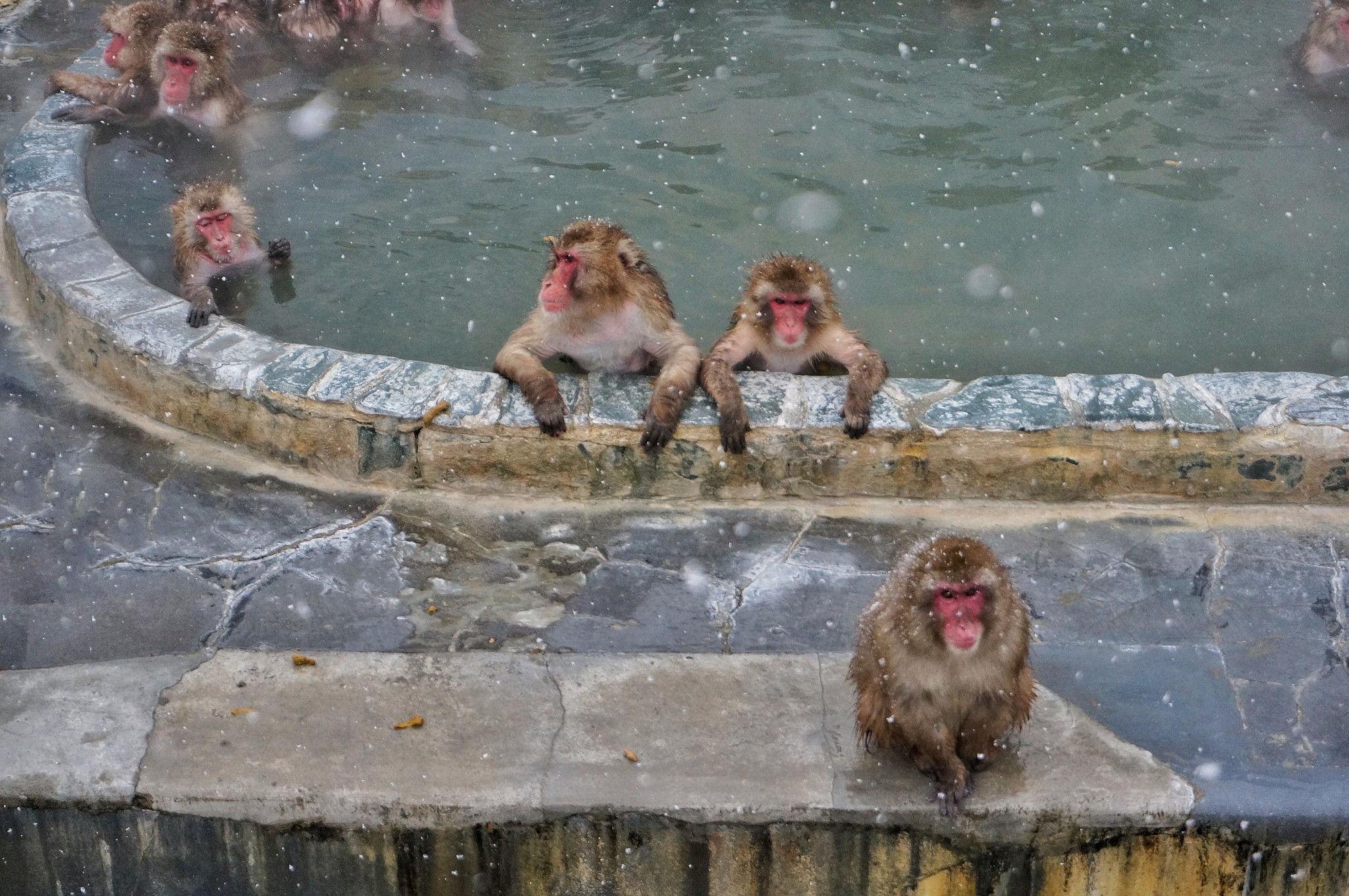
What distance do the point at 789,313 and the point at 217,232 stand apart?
3.19 m

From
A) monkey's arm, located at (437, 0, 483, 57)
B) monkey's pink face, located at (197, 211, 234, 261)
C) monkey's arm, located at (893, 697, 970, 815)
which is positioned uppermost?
monkey's arm, located at (437, 0, 483, 57)

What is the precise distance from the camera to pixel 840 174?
8328 millimetres

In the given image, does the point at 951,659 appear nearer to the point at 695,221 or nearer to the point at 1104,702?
the point at 1104,702

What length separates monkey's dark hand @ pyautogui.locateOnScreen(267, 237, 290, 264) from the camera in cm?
749

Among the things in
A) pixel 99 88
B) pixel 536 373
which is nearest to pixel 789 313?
pixel 536 373

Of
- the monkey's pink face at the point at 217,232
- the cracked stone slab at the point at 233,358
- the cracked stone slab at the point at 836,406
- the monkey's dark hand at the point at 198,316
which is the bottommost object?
the cracked stone slab at the point at 836,406

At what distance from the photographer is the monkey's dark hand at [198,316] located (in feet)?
19.5

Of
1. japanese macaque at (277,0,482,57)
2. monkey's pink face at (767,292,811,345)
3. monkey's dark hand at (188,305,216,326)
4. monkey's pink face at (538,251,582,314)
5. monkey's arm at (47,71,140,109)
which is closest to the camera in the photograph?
monkey's pink face at (538,251,582,314)

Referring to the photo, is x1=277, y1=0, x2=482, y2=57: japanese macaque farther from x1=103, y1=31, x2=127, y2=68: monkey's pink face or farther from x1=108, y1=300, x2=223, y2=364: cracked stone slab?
x1=108, y1=300, x2=223, y2=364: cracked stone slab

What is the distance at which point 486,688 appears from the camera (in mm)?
4316

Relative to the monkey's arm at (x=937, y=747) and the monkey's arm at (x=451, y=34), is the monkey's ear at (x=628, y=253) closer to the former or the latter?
the monkey's arm at (x=937, y=747)

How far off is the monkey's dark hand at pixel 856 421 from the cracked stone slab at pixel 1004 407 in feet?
0.76

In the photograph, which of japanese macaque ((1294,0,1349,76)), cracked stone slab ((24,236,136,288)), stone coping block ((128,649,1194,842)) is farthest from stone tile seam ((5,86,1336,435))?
japanese macaque ((1294,0,1349,76))

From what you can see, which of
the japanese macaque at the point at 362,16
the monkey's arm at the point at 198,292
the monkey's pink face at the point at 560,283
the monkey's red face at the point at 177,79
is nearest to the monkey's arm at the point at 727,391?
the monkey's pink face at the point at 560,283
